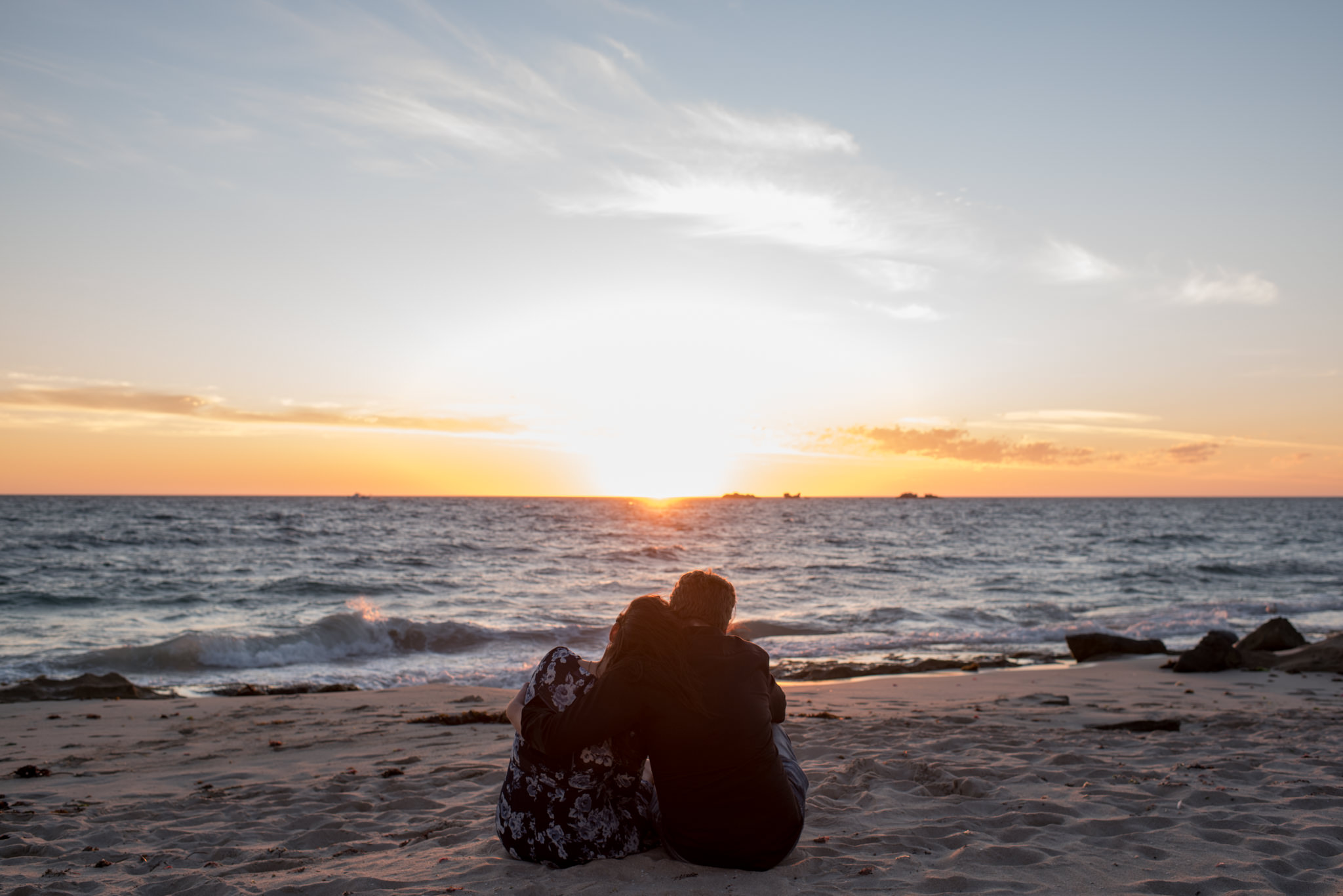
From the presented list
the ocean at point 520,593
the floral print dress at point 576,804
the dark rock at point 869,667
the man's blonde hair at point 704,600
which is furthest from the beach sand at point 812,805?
the ocean at point 520,593

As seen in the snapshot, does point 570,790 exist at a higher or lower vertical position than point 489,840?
higher

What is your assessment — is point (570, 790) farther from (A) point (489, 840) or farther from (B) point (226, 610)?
(B) point (226, 610)

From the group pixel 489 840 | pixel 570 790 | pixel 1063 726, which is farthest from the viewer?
pixel 1063 726

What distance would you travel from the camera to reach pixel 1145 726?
25.2 feet

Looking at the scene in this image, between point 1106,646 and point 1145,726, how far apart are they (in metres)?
7.05

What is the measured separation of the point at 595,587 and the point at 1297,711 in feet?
65.0

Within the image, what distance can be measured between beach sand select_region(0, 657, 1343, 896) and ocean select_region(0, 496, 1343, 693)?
544cm

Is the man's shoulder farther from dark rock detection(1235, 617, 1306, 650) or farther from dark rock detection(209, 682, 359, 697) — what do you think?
dark rock detection(1235, 617, 1306, 650)

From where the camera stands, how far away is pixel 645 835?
13.3 ft

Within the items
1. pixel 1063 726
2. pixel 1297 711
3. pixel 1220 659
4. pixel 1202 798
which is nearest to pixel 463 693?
pixel 1063 726

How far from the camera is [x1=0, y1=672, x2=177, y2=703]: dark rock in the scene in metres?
10.1

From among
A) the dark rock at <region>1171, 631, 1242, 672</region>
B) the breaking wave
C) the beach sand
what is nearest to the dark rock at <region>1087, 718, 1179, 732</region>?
the beach sand

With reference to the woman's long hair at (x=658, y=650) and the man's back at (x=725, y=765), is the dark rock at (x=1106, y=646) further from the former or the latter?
the woman's long hair at (x=658, y=650)

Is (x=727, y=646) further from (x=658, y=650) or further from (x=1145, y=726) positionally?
(x=1145, y=726)
